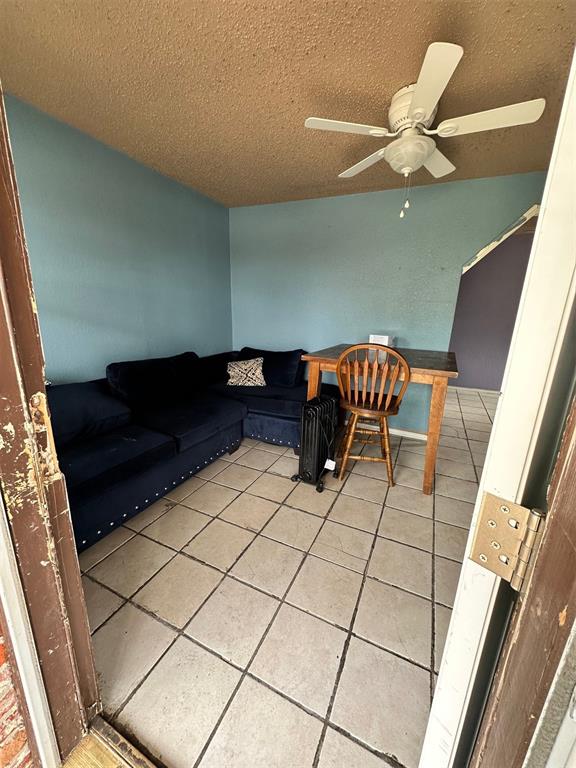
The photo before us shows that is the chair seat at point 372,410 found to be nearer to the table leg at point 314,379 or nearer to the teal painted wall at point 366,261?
the table leg at point 314,379

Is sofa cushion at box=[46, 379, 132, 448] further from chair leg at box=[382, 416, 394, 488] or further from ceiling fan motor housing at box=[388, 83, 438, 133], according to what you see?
ceiling fan motor housing at box=[388, 83, 438, 133]

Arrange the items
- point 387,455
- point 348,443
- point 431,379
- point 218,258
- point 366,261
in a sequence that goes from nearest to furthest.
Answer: point 431,379
point 387,455
point 348,443
point 366,261
point 218,258

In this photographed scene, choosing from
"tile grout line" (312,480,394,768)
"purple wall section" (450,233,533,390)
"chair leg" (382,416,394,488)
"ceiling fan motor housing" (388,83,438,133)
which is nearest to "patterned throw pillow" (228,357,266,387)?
"chair leg" (382,416,394,488)

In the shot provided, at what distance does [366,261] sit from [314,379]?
4.87ft

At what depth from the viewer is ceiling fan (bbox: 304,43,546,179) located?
1.16 meters

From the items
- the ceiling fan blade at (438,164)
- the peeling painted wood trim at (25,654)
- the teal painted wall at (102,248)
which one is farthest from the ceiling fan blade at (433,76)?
the teal painted wall at (102,248)

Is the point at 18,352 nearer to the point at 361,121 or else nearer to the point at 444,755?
the point at 444,755

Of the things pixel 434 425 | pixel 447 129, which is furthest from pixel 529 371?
pixel 434 425

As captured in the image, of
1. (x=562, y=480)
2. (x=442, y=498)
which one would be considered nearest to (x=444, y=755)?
(x=562, y=480)

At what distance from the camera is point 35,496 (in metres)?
0.64

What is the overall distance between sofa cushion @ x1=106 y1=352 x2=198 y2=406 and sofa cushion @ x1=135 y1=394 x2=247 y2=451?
0.13 meters

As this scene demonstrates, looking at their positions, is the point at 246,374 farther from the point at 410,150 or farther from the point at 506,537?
the point at 506,537

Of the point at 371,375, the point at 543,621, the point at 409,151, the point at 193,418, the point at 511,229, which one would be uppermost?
the point at 409,151

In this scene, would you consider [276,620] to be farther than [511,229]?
No
